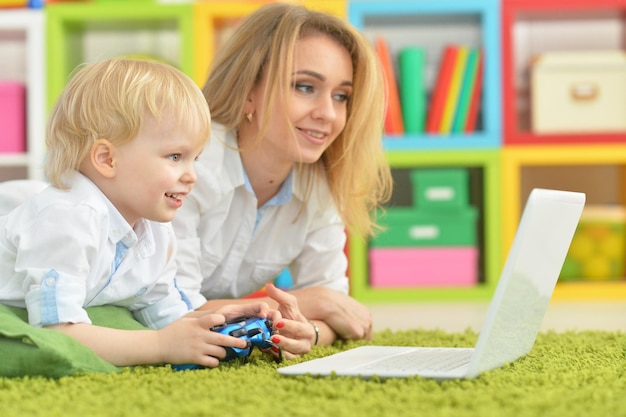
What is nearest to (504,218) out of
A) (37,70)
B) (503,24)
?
(503,24)

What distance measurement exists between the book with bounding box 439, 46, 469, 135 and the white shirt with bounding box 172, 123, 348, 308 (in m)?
1.15

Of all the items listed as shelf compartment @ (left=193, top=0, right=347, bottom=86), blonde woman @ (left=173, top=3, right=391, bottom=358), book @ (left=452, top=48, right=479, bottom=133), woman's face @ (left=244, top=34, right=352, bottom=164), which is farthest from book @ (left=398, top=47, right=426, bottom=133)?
woman's face @ (left=244, top=34, right=352, bottom=164)

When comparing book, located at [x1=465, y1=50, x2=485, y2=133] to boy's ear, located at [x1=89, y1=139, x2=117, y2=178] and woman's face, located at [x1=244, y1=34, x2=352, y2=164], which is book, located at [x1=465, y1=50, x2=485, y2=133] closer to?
woman's face, located at [x1=244, y1=34, x2=352, y2=164]

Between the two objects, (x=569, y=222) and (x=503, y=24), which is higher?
(x=503, y=24)

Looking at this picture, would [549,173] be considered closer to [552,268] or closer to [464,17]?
[464,17]

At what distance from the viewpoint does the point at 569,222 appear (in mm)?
1104

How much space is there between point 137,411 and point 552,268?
0.55 meters

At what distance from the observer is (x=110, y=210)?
1.16m

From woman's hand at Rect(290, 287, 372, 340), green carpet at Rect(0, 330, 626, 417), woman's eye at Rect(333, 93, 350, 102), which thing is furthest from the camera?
woman's eye at Rect(333, 93, 350, 102)

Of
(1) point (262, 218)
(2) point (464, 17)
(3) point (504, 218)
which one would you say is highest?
(2) point (464, 17)

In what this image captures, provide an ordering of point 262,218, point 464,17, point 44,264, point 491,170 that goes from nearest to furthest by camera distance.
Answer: point 44,264 → point 262,218 → point 491,170 → point 464,17

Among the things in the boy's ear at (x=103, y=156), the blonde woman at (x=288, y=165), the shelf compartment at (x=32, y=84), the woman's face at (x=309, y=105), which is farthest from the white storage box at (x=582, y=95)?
the boy's ear at (x=103, y=156)

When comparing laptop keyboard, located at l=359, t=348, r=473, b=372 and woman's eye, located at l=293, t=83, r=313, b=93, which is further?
woman's eye, located at l=293, t=83, r=313, b=93

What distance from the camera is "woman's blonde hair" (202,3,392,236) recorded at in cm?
156
